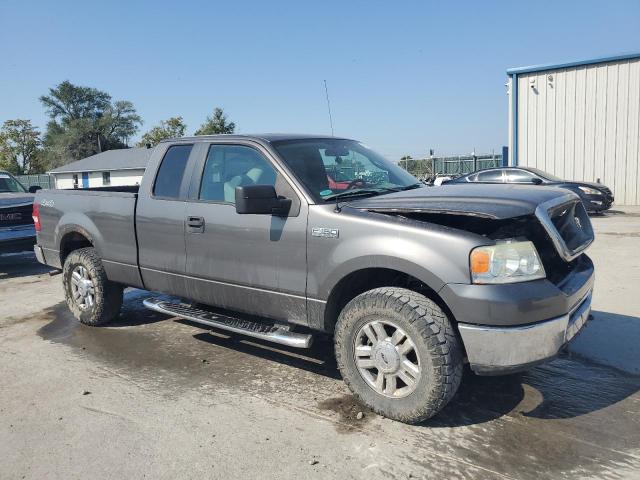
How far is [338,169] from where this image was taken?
14.4ft

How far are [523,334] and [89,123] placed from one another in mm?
90466

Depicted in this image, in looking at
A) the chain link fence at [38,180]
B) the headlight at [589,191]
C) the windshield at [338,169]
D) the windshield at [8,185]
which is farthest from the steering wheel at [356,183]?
the chain link fence at [38,180]

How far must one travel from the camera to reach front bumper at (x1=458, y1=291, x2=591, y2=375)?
120 inches

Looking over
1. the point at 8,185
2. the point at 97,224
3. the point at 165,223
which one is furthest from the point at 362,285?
the point at 8,185

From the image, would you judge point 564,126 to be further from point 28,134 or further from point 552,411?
point 28,134

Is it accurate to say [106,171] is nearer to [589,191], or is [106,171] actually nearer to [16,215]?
[16,215]

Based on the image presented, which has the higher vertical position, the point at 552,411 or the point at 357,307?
the point at 357,307

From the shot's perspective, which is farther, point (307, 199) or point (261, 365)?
point (261, 365)

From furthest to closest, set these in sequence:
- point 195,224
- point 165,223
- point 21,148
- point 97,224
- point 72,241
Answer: point 21,148, point 72,241, point 97,224, point 165,223, point 195,224

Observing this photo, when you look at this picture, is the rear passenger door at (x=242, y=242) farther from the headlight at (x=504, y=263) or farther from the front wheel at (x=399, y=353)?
the headlight at (x=504, y=263)

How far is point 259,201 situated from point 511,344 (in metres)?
1.92

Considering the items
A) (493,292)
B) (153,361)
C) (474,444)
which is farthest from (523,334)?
(153,361)

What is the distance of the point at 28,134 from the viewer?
8256cm

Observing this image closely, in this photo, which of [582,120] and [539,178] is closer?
[539,178]
